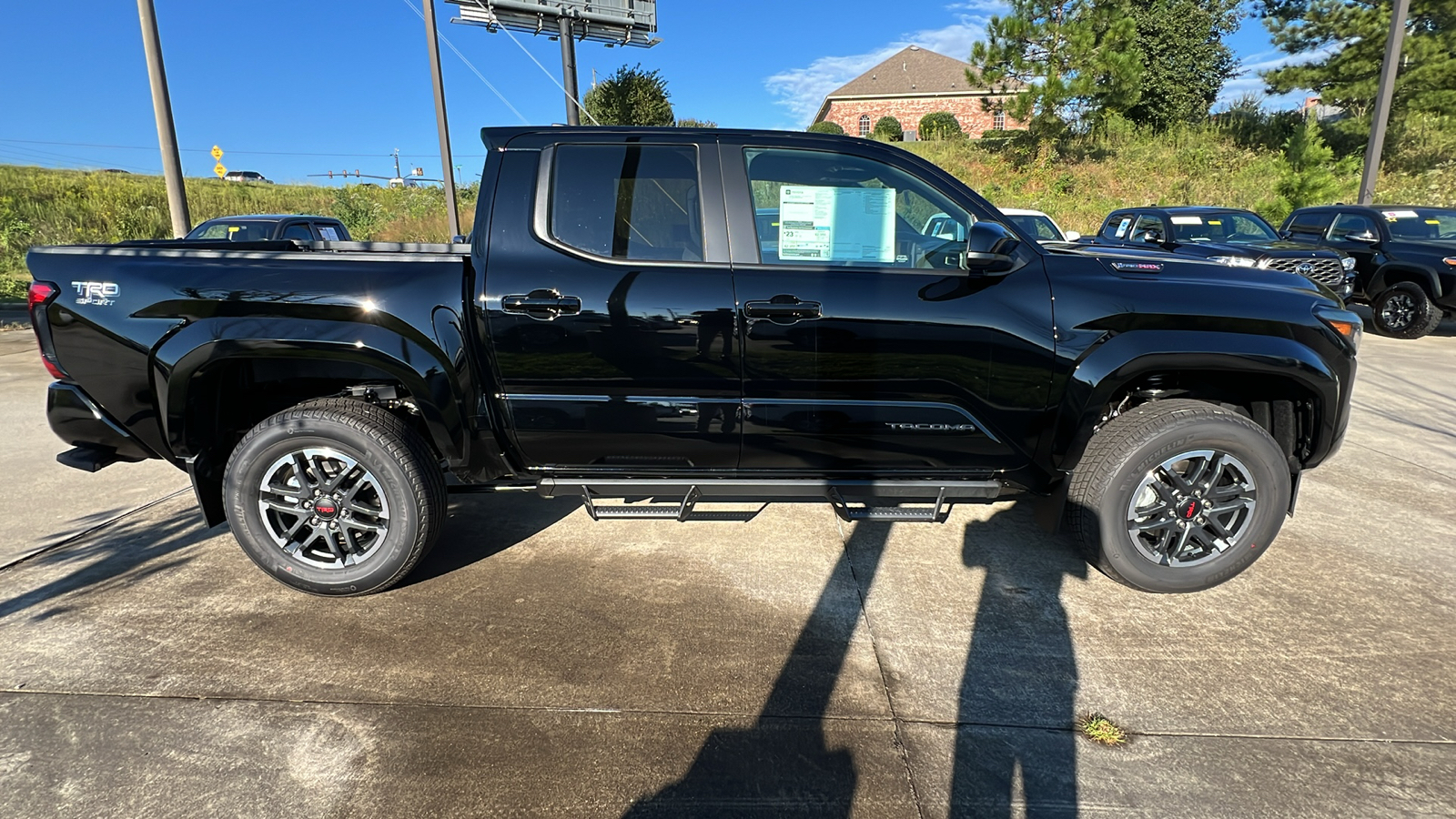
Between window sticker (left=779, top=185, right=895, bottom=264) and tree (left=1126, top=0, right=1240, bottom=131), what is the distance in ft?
104

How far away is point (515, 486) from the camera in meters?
3.28

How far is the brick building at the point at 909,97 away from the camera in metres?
46.9

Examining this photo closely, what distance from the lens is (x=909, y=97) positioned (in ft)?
156

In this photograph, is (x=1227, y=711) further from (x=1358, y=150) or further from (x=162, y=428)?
(x=1358, y=150)

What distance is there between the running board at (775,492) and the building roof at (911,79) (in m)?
49.2

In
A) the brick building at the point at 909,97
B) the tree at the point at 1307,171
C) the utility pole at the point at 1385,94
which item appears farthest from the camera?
the brick building at the point at 909,97

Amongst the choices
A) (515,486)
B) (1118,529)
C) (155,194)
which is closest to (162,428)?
(515,486)

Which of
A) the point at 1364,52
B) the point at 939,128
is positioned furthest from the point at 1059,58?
the point at 939,128

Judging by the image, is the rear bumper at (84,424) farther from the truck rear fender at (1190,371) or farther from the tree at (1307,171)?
the tree at (1307,171)

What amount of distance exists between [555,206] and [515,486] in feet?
4.13

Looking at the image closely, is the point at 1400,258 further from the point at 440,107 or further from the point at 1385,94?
the point at 440,107

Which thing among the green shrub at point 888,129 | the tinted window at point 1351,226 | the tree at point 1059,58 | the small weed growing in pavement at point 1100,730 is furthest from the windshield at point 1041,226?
the green shrub at point 888,129

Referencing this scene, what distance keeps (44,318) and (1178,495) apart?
15.9 feet

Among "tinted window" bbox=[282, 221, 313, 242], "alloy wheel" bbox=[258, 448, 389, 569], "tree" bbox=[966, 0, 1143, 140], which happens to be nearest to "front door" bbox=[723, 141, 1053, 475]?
"alloy wheel" bbox=[258, 448, 389, 569]
